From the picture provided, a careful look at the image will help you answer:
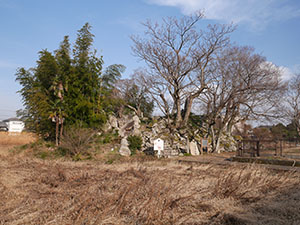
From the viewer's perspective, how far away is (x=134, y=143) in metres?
15.4

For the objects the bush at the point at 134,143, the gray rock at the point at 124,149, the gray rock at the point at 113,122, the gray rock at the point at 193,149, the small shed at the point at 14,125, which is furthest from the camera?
the small shed at the point at 14,125

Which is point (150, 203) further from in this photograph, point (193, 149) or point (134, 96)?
point (134, 96)

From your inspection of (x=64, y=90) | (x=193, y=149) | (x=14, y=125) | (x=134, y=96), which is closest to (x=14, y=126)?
(x=14, y=125)

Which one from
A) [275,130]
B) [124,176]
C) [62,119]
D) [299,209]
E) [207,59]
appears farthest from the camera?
[275,130]

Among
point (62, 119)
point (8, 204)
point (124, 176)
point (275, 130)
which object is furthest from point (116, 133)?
point (275, 130)

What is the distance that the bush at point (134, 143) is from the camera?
605 inches

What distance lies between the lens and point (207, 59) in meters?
17.1

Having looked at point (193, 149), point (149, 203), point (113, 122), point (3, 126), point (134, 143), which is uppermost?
point (3, 126)

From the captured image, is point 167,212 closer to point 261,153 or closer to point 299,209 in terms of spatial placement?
point 299,209

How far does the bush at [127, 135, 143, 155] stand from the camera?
1538 centimetres

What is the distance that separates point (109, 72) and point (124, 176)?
40.6 feet

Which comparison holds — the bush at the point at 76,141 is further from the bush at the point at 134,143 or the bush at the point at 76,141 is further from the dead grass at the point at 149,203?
the dead grass at the point at 149,203

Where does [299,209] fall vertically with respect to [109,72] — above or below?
below

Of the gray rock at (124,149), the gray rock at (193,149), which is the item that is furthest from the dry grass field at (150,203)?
the gray rock at (193,149)
